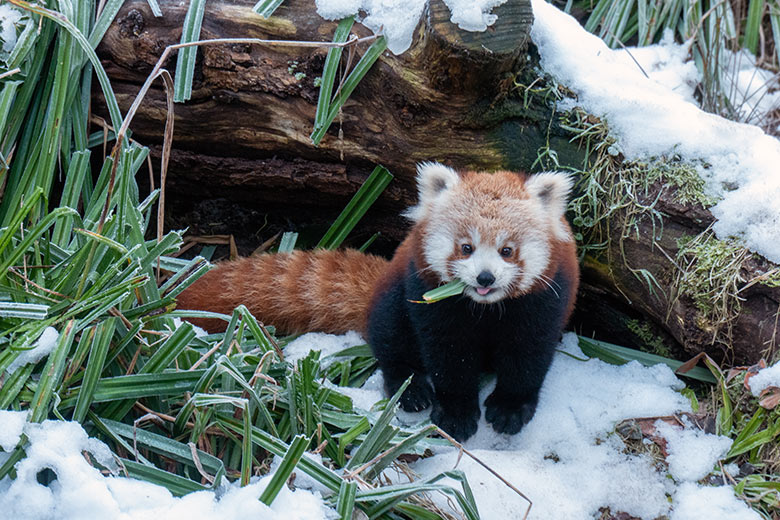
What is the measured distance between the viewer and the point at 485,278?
2330 millimetres

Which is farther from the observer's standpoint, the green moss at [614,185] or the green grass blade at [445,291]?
the green moss at [614,185]

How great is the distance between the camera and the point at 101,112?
10.2ft

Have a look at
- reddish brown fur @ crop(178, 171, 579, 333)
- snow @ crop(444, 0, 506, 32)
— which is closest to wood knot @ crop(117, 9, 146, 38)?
reddish brown fur @ crop(178, 171, 579, 333)

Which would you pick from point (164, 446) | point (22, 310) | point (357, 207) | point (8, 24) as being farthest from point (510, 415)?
point (8, 24)

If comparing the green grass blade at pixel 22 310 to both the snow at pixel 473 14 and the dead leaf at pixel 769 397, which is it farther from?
the dead leaf at pixel 769 397

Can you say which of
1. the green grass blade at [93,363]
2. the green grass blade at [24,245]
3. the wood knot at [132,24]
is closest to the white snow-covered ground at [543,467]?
the green grass blade at [93,363]

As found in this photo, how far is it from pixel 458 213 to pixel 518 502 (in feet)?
3.19

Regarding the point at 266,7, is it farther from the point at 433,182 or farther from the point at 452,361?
the point at 452,361

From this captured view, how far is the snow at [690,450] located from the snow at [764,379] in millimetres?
201

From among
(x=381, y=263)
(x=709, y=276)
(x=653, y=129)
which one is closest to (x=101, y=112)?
(x=381, y=263)

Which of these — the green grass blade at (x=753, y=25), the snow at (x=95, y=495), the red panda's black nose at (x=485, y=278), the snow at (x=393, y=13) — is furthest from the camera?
the green grass blade at (x=753, y=25)

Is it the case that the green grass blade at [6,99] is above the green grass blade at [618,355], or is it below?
above

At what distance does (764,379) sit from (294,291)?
1784 mm

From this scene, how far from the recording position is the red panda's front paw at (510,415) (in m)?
2.63
